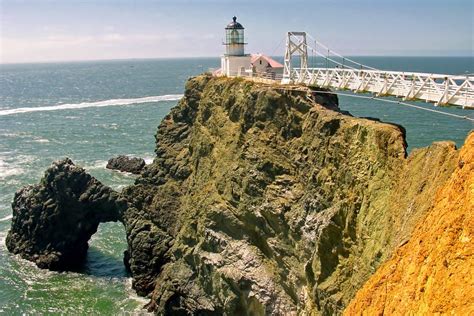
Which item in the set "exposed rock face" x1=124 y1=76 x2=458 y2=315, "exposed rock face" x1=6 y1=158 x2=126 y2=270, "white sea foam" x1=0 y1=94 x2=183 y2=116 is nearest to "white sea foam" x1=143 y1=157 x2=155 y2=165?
"exposed rock face" x1=6 y1=158 x2=126 y2=270

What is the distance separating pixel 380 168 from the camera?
2641 cm

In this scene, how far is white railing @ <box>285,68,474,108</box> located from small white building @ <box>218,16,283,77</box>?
31.3 feet

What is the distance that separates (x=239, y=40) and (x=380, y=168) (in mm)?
28891

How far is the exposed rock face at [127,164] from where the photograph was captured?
240 ft

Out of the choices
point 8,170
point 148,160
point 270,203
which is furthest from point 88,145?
point 270,203

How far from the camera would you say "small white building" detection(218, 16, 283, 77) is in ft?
158

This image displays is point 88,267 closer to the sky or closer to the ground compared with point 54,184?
closer to the ground

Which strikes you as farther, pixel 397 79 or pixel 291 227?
pixel 291 227

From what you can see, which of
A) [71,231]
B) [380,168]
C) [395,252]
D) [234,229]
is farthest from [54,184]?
[395,252]

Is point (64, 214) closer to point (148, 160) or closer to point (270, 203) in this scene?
point (270, 203)

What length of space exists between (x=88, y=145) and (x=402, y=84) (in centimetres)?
7074

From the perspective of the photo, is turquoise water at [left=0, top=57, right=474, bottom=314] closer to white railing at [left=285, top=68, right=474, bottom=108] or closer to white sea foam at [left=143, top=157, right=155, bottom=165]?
white sea foam at [left=143, top=157, right=155, bottom=165]

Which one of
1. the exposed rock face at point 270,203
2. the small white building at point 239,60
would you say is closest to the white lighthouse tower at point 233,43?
the small white building at point 239,60

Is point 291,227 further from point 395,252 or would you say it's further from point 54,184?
point 54,184
